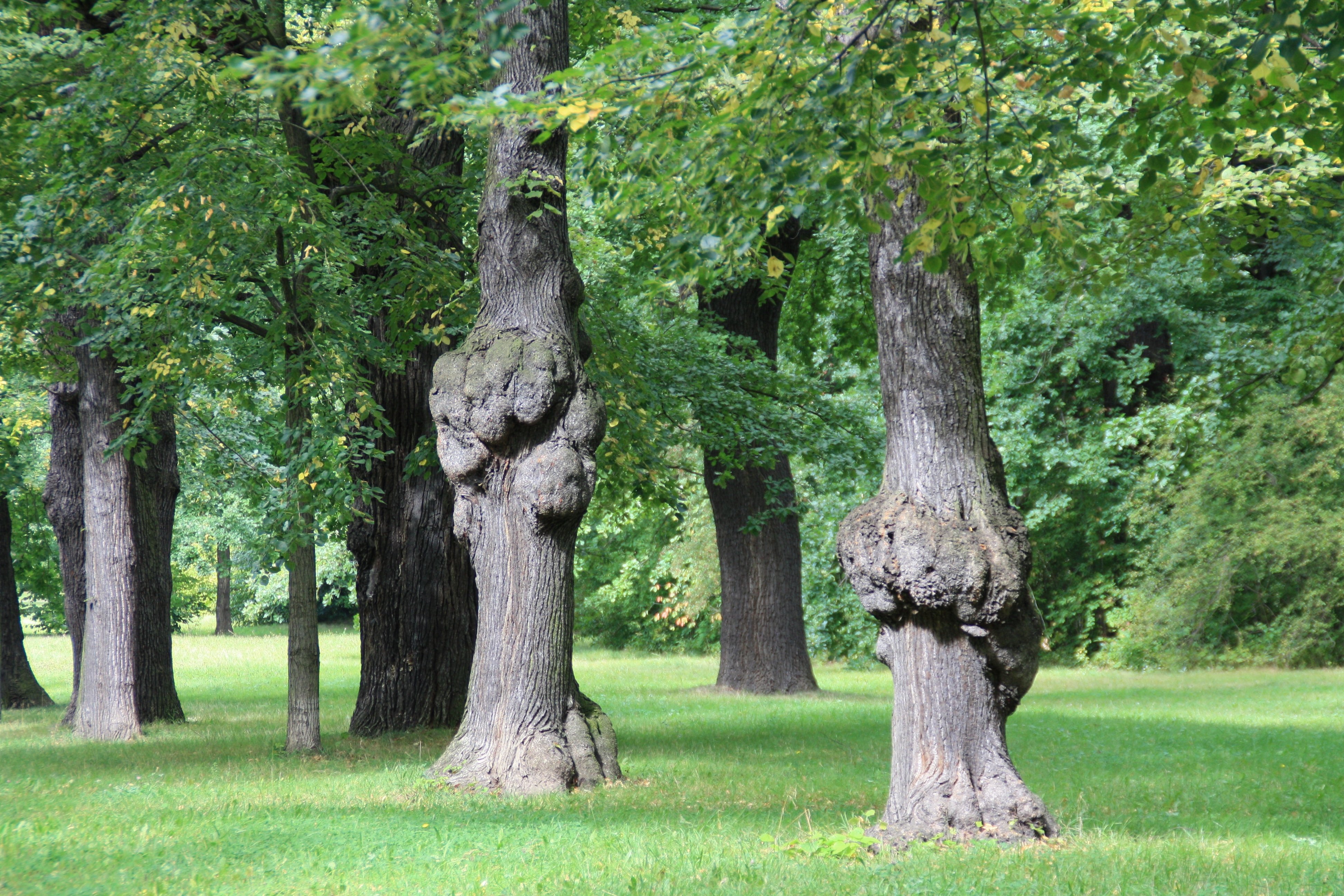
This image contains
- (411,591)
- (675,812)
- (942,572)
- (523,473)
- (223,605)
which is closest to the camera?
(942,572)

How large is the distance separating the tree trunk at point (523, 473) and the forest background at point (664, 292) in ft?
2.00

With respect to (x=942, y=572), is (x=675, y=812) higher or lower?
lower

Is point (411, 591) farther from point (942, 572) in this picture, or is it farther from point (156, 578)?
point (942, 572)

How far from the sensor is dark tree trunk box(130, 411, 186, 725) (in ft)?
43.8

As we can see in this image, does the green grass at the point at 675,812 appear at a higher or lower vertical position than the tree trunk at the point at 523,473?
lower

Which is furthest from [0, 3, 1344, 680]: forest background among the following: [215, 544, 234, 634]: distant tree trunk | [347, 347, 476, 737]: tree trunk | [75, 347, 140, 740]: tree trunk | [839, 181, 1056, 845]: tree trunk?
[215, 544, 234, 634]: distant tree trunk

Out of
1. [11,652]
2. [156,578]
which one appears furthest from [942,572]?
[11,652]

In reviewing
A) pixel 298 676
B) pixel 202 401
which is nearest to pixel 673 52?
pixel 298 676

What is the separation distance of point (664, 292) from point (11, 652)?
1540 centimetres

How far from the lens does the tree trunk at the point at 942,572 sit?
20.4 ft

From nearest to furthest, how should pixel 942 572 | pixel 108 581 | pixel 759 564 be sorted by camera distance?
pixel 942 572, pixel 108 581, pixel 759 564

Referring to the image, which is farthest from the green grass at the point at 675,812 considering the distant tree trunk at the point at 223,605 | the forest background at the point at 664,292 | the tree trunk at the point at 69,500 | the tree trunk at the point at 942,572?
the distant tree trunk at the point at 223,605

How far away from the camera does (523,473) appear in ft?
29.2

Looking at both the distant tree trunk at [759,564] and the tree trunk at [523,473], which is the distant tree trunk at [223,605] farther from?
the tree trunk at [523,473]
